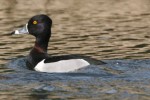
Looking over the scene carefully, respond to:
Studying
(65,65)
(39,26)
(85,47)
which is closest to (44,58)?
(39,26)

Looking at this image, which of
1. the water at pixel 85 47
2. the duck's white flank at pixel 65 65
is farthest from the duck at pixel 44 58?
the water at pixel 85 47

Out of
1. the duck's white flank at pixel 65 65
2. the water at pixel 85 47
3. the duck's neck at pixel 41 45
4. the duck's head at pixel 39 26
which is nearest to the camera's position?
the water at pixel 85 47

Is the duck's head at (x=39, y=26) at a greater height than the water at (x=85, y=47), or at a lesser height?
greater

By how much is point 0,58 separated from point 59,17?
7.53 meters

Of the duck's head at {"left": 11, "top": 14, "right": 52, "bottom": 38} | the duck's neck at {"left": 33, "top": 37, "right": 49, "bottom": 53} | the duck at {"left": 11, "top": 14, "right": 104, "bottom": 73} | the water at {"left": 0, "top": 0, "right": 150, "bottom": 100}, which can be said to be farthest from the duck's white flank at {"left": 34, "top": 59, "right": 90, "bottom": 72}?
the duck's head at {"left": 11, "top": 14, "right": 52, "bottom": 38}

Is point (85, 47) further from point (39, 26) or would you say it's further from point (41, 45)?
point (39, 26)

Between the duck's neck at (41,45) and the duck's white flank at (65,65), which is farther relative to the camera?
the duck's neck at (41,45)

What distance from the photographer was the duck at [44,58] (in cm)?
1459

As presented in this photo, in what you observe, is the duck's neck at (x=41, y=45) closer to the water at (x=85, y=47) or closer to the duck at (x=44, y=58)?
the duck at (x=44, y=58)

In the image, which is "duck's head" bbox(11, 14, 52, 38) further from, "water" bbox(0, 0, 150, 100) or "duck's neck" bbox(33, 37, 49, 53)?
"water" bbox(0, 0, 150, 100)

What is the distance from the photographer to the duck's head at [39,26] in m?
15.9

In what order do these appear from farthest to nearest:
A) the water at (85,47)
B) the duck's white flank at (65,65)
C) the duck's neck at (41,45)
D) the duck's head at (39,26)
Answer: the duck's neck at (41,45), the duck's head at (39,26), the duck's white flank at (65,65), the water at (85,47)

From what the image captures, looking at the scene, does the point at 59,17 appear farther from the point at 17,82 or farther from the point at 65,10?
the point at 17,82

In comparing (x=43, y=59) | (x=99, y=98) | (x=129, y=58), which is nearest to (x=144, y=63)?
(x=129, y=58)
